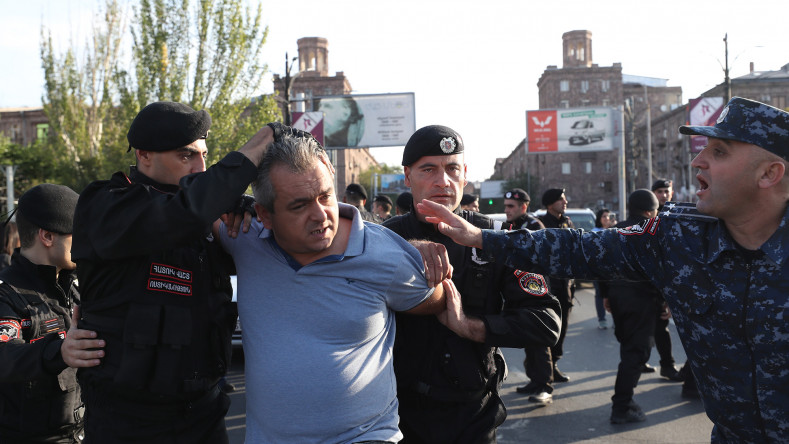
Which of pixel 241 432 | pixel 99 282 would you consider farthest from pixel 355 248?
pixel 241 432

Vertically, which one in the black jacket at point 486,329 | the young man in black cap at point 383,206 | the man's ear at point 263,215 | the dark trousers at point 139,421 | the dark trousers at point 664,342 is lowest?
the dark trousers at point 664,342

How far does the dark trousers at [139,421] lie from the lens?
6.64 feet

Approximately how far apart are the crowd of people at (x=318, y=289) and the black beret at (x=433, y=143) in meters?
0.50

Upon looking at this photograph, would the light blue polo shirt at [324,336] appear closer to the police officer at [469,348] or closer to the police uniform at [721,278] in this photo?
the police officer at [469,348]

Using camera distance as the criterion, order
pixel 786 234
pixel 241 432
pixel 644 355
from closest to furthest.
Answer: pixel 786 234 → pixel 241 432 → pixel 644 355

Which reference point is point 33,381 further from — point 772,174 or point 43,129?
point 43,129

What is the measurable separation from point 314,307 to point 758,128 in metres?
1.54

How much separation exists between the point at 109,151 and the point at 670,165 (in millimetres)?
59511

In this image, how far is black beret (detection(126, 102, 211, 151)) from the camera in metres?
2.09

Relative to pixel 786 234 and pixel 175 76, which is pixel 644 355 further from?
pixel 175 76

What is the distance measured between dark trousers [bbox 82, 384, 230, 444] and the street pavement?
3209 mm

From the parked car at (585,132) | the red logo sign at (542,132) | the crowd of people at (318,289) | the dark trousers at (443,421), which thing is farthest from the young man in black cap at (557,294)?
the parked car at (585,132)

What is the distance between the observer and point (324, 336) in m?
1.96

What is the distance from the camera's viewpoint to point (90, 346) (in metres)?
2.02
